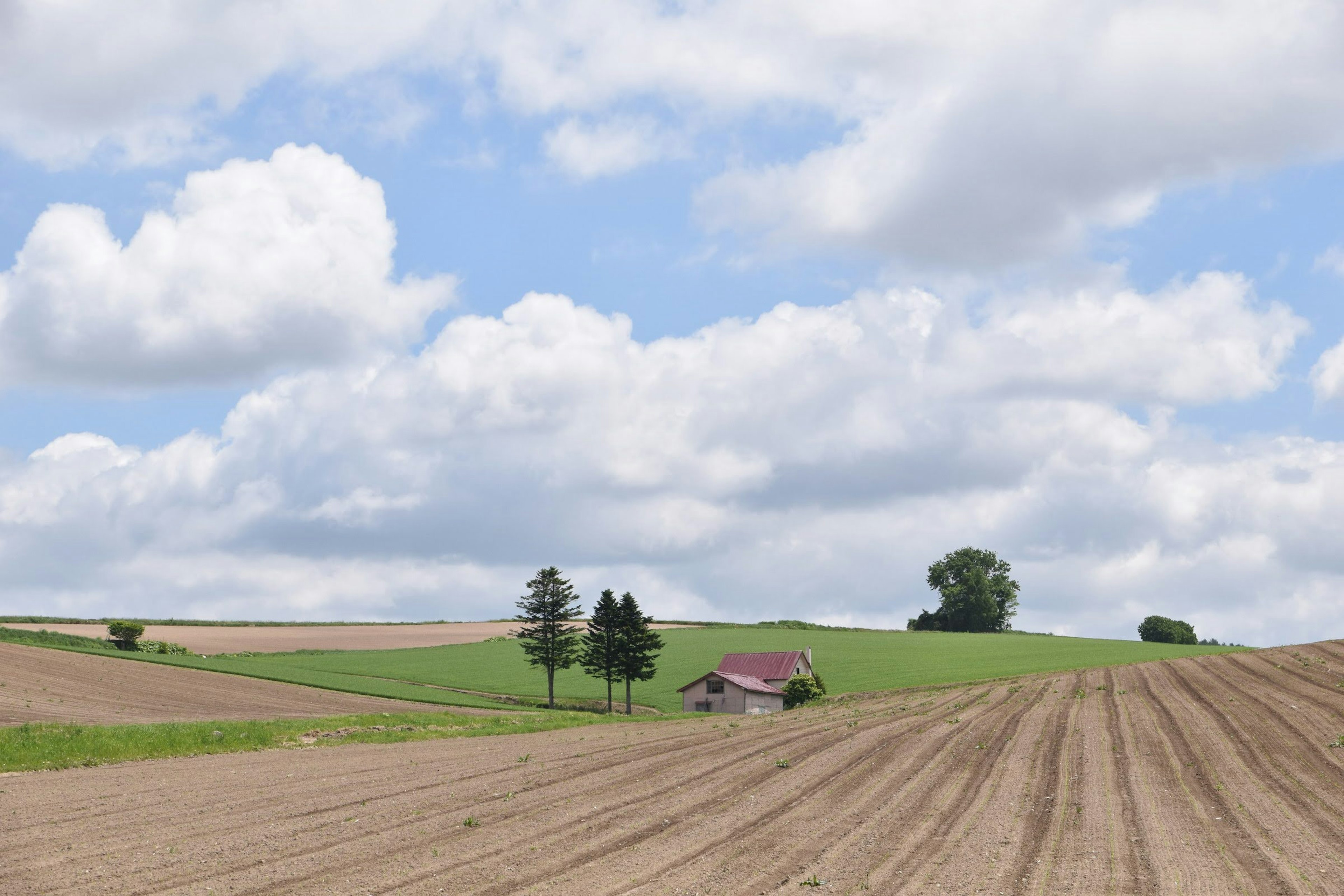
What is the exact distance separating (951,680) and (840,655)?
31.8 meters

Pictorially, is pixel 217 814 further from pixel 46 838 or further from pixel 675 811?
pixel 675 811

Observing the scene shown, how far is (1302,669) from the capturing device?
190 ft

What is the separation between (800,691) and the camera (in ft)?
278

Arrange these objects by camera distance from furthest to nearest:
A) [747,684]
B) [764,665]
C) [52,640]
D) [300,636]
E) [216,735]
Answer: [300,636], [764,665], [52,640], [747,684], [216,735]

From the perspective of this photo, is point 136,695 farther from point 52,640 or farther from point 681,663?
point 681,663

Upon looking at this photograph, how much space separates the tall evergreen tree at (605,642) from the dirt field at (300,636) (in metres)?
23.8

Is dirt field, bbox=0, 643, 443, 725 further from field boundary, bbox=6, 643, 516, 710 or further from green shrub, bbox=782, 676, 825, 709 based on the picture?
green shrub, bbox=782, 676, 825, 709

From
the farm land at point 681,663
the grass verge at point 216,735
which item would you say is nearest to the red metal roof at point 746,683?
the farm land at point 681,663

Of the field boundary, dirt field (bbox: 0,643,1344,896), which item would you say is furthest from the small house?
dirt field (bbox: 0,643,1344,896)

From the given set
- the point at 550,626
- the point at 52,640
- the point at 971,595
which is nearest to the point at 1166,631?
the point at 971,595

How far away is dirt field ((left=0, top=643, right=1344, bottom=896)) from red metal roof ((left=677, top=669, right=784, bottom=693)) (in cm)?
4511

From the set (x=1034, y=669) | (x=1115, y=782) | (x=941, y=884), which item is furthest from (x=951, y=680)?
(x=941, y=884)

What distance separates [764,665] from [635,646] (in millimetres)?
11960

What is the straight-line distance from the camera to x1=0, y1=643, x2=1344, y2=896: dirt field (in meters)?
18.5
